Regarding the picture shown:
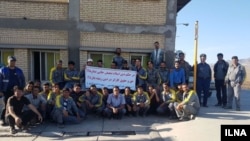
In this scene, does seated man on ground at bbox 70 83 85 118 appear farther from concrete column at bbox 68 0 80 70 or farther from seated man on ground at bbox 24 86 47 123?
concrete column at bbox 68 0 80 70

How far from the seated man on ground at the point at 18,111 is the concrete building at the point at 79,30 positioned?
3274 mm

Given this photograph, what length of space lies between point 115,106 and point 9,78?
132 inches

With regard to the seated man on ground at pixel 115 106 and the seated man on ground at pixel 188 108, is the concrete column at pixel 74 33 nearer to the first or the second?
the seated man on ground at pixel 115 106

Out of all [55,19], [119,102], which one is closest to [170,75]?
[119,102]

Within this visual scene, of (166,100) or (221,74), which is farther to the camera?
(221,74)

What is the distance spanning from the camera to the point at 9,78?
333 inches

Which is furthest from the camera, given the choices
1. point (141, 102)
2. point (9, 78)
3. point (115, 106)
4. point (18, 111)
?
point (141, 102)

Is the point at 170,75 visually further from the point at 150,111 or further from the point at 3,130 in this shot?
the point at 3,130

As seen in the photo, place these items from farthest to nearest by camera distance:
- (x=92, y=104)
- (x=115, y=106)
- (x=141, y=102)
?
(x=141, y=102), (x=92, y=104), (x=115, y=106)

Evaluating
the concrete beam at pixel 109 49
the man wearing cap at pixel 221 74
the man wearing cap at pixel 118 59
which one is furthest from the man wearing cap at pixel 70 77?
the man wearing cap at pixel 221 74

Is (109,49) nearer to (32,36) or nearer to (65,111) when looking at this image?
(32,36)

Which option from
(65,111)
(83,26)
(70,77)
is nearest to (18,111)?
(65,111)

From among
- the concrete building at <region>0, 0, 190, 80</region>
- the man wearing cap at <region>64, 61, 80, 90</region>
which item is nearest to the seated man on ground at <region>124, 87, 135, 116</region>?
the man wearing cap at <region>64, 61, 80, 90</region>

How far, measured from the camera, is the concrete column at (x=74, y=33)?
1107cm
